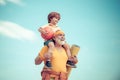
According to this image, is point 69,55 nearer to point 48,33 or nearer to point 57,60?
point 57,60

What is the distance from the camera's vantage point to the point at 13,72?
2336 mm

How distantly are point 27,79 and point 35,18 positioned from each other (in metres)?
0.49

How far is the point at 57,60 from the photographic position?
2.30 m

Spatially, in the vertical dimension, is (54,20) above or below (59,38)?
above

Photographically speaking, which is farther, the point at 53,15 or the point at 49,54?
the point at 53,15

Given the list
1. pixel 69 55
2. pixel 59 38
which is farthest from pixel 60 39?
pixel 69 55

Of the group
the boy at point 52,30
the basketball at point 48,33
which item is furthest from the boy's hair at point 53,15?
the basketball at point 48,33

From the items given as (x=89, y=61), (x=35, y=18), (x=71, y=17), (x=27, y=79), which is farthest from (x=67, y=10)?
(x=27, y=79)

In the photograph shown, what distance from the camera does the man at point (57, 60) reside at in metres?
2.28

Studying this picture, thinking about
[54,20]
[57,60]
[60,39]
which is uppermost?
[54,20]

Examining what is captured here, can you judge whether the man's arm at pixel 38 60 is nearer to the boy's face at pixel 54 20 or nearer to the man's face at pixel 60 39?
the man's face at pixel 60 39

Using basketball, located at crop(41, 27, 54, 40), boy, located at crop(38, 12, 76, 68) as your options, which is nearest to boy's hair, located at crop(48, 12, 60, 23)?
boy, located at crop(38, 12, 76, 68)

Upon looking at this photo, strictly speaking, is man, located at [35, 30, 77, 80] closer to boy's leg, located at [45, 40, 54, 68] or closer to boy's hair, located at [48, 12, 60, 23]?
boy's leg, located at [45, 40, 54, 68]

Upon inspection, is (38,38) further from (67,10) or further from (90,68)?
(90,68)
